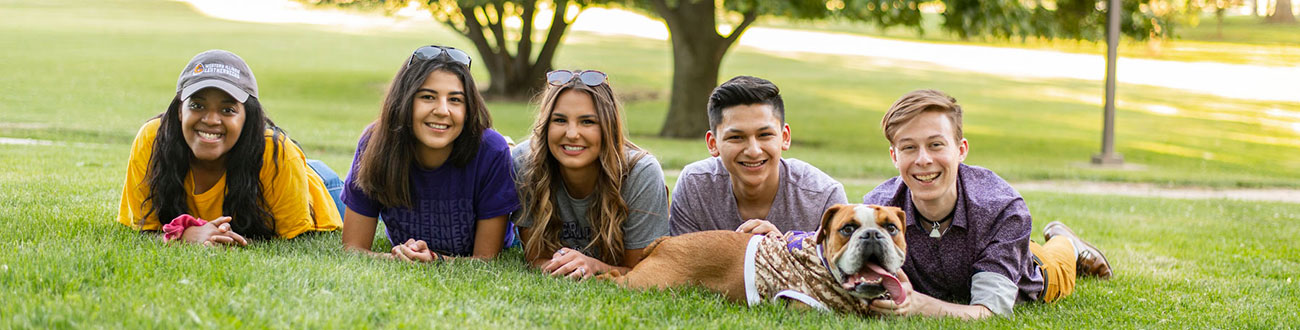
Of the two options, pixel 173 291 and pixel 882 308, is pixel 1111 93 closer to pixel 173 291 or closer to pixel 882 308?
pixel 882 308

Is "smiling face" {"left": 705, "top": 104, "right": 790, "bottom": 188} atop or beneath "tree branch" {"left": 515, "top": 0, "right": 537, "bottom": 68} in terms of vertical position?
atop

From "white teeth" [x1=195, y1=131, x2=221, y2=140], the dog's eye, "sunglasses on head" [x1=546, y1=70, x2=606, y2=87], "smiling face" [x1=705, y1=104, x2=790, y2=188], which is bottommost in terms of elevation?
the dog's eye

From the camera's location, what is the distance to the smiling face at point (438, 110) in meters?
5.05

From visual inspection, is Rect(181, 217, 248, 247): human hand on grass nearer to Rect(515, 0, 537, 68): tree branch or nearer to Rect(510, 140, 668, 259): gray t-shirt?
Rect(510, 140, 668, 259): gray t-shirt

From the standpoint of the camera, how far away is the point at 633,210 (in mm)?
5301

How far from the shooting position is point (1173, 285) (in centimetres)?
587

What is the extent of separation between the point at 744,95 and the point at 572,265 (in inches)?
47.8

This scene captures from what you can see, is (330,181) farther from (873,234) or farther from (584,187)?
(873,234)

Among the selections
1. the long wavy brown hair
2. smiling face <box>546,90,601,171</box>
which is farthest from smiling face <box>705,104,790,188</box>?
smiling face <box>546,90,601,171</box>

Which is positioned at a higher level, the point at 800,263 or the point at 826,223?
the point at 826,223

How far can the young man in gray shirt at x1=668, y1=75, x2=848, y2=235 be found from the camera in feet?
16.6

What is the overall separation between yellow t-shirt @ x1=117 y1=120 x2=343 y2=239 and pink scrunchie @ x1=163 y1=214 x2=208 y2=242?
209mm

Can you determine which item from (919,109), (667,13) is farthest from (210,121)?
(667,13)

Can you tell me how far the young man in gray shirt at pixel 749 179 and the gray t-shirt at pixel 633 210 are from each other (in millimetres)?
248
